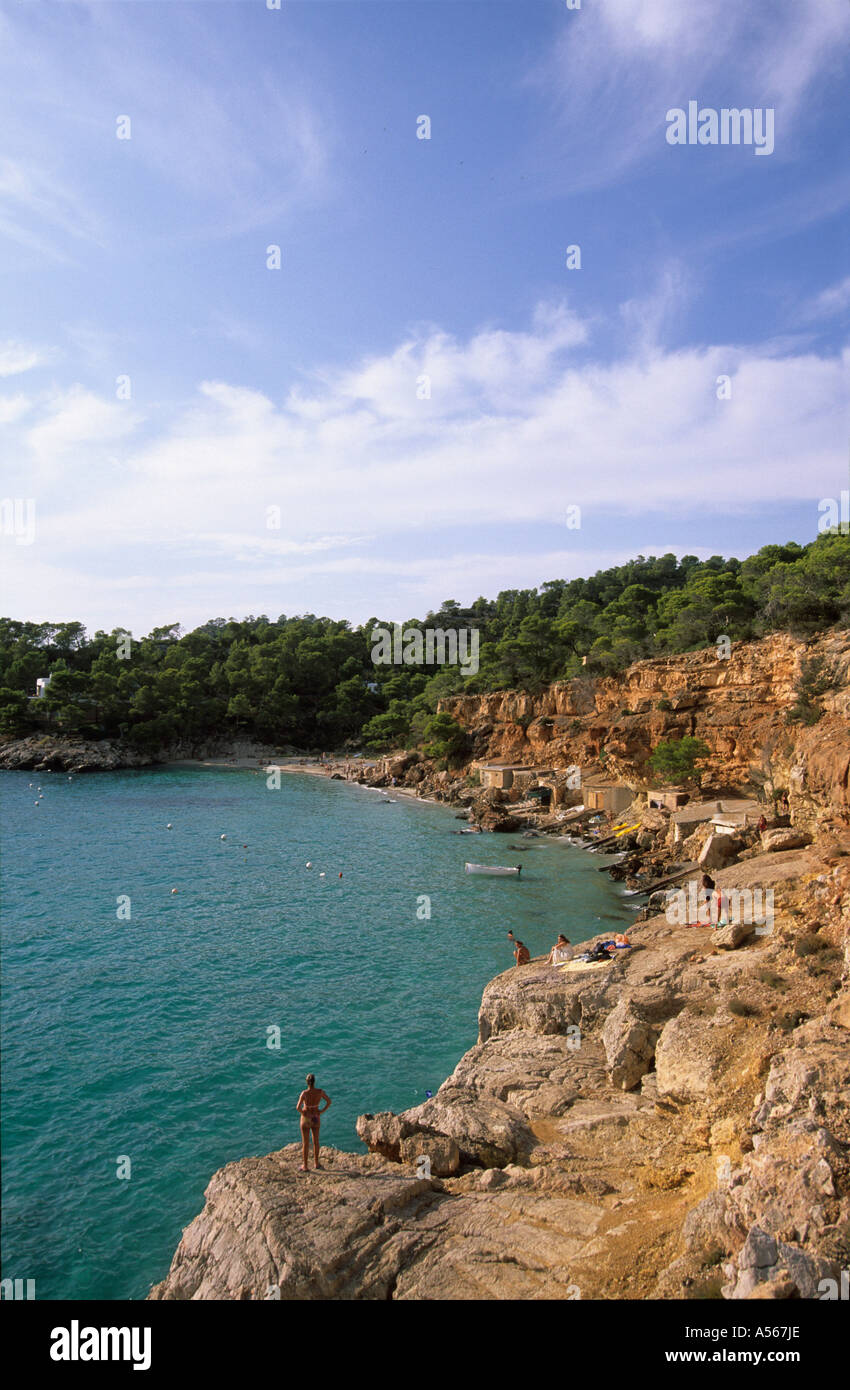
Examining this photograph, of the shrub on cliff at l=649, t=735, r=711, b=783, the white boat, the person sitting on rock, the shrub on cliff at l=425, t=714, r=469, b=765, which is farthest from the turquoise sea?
the shrub on cliff at l=425, t=714, r=469, b=765

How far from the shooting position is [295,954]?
2269 cm

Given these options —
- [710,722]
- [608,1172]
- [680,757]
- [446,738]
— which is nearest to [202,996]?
[608,1172]

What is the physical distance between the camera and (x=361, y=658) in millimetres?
96438

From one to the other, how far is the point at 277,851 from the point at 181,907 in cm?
1045

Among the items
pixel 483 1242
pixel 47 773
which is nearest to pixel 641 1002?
pixel 483 1242

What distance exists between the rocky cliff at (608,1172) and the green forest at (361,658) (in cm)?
2982

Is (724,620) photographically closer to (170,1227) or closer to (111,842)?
(111,842)

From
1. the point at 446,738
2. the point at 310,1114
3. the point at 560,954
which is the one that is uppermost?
the point at 446,738

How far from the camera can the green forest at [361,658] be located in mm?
46625

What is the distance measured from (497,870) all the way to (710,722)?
49.4ft

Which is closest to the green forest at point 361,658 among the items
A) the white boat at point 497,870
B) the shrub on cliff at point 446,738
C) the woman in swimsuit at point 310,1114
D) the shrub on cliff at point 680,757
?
the shrub on cliff at point 446,738

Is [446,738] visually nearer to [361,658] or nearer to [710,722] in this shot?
[710,722]

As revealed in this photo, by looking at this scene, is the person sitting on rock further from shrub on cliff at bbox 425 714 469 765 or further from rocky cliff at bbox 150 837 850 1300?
shrub on cliff at bbox 425 714 469 765

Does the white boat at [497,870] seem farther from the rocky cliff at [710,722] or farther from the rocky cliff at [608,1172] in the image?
the rocky cliff at [608,1172]
